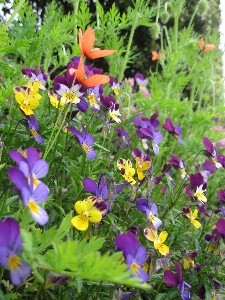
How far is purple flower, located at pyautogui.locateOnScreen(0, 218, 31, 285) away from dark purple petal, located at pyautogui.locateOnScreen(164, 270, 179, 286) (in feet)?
2.16

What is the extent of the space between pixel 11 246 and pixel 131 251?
31 cm

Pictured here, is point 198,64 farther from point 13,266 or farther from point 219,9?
point 219,9

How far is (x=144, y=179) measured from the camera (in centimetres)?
152

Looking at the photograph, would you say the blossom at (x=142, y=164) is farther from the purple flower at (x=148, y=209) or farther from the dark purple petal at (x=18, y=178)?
the dark purple petal at (x=18, y=178)

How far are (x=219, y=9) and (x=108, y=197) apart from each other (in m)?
5.81

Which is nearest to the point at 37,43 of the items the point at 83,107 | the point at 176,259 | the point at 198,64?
the point at 83,107

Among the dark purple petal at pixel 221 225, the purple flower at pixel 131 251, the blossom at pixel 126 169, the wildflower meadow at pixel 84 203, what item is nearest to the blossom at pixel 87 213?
the wildflower meadow at pixel 84 203

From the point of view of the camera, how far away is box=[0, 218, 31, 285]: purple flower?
77 centimetres

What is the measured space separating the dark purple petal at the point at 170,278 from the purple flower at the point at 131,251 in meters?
0.36

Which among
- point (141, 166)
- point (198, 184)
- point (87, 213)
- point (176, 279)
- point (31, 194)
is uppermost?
point (31, 194)

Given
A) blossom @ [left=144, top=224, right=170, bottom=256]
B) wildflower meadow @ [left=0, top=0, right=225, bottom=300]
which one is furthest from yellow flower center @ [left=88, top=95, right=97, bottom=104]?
blossom @ [left=144, top=224, right=170, bottom=256]

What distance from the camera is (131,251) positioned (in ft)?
3.17

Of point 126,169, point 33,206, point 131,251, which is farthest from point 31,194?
point 126,169

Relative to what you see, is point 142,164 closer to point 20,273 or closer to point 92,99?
point 92,99
